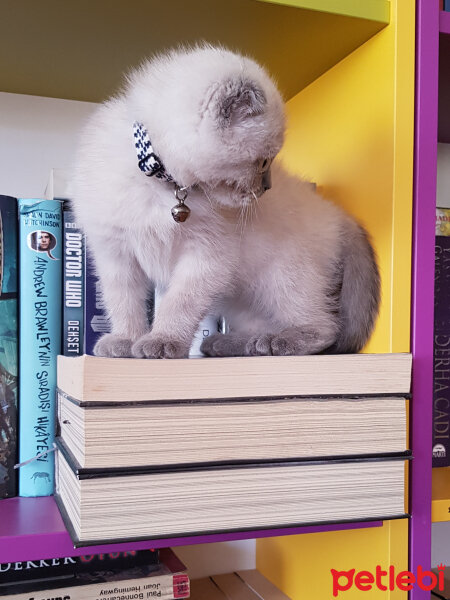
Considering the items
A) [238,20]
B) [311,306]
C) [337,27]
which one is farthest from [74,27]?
[311,306]

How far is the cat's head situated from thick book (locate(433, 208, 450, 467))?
30cm

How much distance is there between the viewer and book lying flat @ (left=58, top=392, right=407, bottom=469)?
0.51 metres

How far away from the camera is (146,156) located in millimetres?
614

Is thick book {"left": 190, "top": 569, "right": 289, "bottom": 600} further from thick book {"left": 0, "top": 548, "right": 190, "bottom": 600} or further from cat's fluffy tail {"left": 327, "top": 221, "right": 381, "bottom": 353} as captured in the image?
cat's fluffy tail {"left": 327, "top": 221, "right": 381, "bottom": 353}

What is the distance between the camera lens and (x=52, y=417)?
0.71m

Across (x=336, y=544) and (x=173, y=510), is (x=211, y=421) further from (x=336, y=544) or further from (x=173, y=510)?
(x=336, y=544)

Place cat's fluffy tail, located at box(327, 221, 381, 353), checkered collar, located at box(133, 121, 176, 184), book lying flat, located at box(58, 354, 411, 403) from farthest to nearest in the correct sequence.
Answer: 1. cat's fluffy tail, located at box(327, 221, 381, 353)
2. checkered collar, located at box(133, 121, 176, 184)
3. book lying flat, located at box(58, 354, 411, 403)

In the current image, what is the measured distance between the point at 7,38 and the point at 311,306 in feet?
1.74

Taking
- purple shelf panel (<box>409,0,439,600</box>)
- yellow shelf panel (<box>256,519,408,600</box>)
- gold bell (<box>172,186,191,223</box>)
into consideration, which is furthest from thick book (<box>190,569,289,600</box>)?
gold bell (<box>172,186,191,223</box>)

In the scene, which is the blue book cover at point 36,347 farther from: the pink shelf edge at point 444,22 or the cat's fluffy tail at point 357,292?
the pink shelf edge at point 444,22

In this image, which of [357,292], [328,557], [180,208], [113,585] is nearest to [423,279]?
[357,292]

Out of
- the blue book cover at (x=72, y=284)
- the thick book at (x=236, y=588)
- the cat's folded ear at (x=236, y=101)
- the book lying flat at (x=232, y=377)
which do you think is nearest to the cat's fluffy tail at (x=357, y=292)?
the book lying flat at (x=232, y=377)

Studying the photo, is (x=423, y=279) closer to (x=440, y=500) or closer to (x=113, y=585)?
(x=440, y=500)

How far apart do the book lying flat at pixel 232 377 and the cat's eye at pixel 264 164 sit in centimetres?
22
